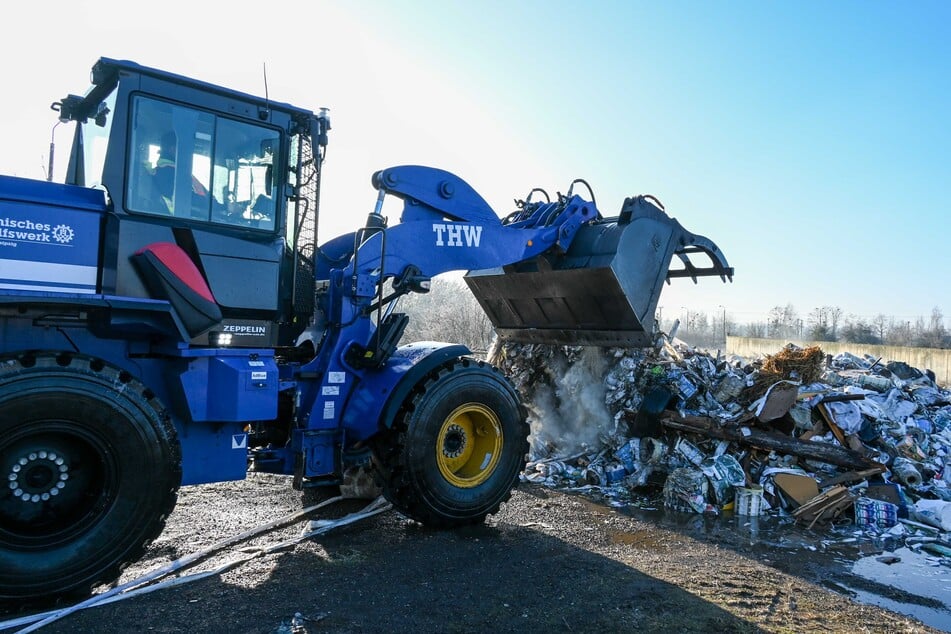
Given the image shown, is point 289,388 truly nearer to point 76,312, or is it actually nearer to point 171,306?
point 171,306

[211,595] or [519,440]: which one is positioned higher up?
[519,440]

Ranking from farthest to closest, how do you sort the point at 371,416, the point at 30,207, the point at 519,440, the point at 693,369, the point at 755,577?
the point at 693,369, the point at 519,440, the point at 371,416, the point at 755,577, the point at 30,207

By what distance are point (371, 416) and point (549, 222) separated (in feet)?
10.0

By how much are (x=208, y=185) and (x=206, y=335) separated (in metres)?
0.99

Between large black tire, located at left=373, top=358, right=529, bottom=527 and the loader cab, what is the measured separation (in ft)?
3.85

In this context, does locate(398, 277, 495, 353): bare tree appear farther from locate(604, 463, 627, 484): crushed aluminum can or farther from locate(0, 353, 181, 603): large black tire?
locate(0, 353, 181, 603): large black tire

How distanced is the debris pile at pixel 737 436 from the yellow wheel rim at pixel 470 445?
6.79 ft

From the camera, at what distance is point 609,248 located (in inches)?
273

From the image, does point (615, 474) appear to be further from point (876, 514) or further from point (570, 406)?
point (876, 514)

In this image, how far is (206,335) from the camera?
4473 mm

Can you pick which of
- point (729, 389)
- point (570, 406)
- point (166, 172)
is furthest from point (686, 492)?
point (166, 172)

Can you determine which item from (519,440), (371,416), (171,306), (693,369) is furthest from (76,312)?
(693,369)

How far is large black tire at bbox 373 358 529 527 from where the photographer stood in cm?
525

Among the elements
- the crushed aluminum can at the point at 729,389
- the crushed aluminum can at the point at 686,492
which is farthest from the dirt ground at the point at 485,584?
the crushed aluminum can at the point at 729,389
